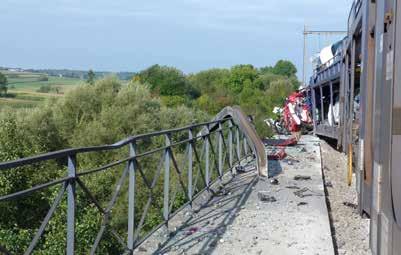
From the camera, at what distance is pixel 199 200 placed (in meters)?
9.01

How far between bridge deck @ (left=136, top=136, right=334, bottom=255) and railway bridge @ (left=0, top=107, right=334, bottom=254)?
1 cm

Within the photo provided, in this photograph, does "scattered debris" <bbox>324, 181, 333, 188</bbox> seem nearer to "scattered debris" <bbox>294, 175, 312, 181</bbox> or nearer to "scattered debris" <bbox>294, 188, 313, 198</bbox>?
"scattered debris" <bbox>294, 175, 312, 181</bbox>

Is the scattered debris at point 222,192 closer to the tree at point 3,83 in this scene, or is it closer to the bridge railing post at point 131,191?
the bridge railing post at point 131,191

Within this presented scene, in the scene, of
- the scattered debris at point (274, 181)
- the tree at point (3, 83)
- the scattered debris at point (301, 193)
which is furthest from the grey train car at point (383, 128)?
the tree at point (3, 83)

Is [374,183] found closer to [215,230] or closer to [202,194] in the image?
[215,230]

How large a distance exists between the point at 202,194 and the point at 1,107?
21.2 meters

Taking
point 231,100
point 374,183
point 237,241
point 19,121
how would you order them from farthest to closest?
point 231,100
point 19,121
point 237,241
point 374,183

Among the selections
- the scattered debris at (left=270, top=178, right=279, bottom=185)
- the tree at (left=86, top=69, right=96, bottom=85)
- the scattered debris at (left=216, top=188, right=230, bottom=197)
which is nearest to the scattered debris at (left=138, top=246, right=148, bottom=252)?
the scattered debris at (left=216, top=188, right=230, bottom=197)

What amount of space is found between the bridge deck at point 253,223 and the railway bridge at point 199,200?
1cm

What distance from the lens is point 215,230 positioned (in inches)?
281

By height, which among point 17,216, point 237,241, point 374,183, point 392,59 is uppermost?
point 392,59

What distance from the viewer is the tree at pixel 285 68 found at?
11244 centimetres

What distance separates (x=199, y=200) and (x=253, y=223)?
61.2 inches

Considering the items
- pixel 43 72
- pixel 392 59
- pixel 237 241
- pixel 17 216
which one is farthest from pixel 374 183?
pixel 43 72
